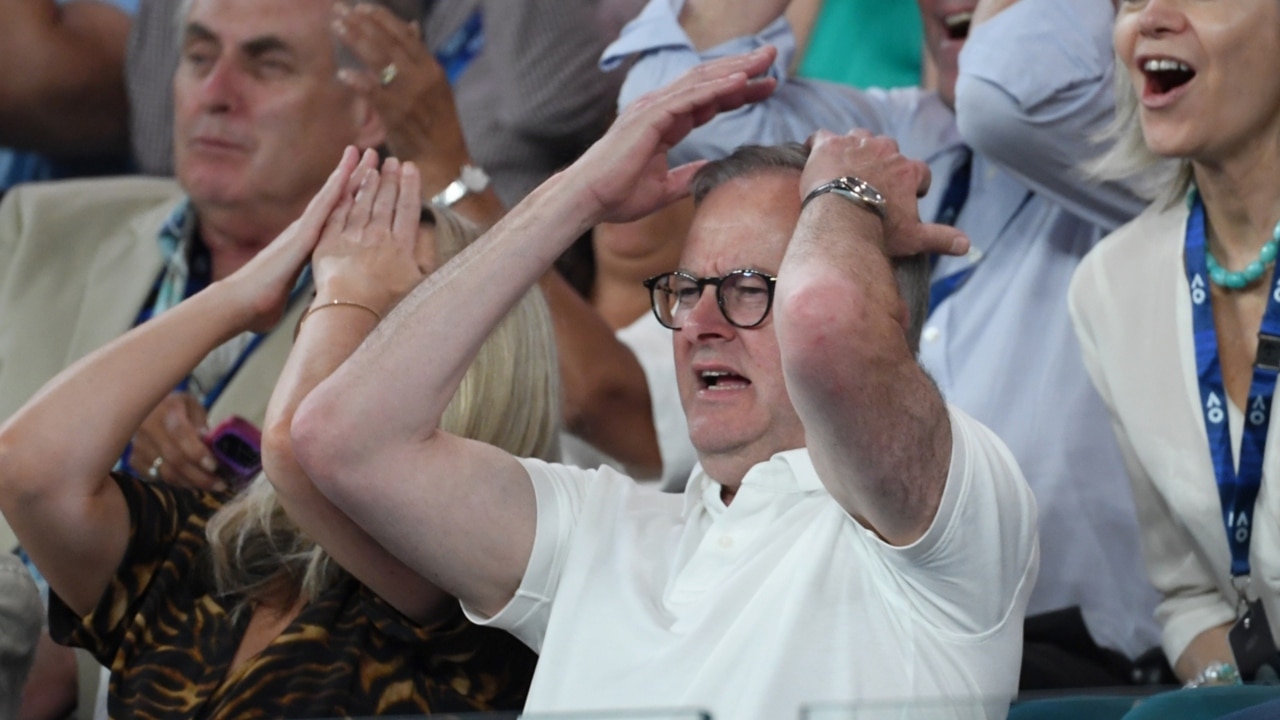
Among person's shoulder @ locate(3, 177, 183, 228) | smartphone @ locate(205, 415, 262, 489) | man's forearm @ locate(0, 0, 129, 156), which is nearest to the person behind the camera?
smartphone @ locate(205, 415, 262, 489)

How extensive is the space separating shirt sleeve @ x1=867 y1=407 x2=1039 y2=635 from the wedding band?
1.16 m

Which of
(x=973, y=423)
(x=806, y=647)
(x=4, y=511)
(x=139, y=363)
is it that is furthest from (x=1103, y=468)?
(x=4, y=511)

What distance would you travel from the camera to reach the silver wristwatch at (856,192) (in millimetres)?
1613

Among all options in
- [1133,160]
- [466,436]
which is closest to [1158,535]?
[1133,160]

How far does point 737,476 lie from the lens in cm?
173

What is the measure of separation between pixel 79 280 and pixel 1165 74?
169 centimetres

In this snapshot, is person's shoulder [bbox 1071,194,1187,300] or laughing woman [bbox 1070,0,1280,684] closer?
laughing woman [bbox 1070,0,1280,684]

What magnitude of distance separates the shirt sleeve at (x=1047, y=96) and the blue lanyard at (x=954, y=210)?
17 cm

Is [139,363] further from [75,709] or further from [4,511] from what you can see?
[75,709]

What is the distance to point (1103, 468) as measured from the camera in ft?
7.14

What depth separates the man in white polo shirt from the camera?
1.47m

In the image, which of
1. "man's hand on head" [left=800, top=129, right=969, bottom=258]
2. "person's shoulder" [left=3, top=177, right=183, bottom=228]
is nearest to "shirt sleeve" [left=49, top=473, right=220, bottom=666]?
"man's hand on head" [left=800, top=129, right=969, bottom=258]

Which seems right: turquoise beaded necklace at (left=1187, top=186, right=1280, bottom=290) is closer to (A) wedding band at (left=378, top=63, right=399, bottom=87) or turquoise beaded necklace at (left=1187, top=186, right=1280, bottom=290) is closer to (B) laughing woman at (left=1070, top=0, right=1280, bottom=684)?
(B) laughing woman at (left=1070, top=0, right=1280, bottom=684)

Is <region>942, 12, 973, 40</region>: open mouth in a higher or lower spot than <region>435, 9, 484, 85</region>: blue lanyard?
higher
